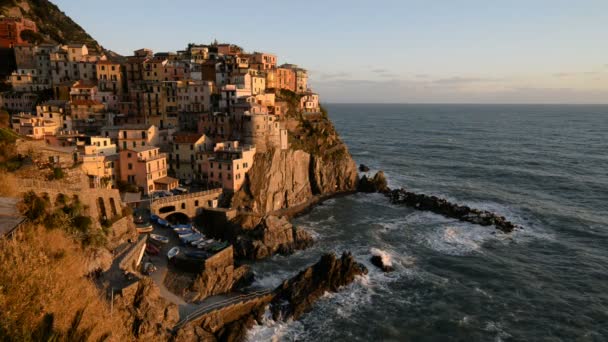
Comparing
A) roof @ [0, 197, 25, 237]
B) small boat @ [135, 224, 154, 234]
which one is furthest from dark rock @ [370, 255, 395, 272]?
roof @ [0, 197, 25, 237]

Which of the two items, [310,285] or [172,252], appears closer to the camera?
[310,285]

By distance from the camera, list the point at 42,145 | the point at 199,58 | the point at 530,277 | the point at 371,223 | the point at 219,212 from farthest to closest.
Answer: the point at 199,58 → the point at 371,223 → the point at 219,212 → the point at 42,145 → the point at 530,277

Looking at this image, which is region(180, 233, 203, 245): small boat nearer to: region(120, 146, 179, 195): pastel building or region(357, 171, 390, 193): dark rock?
region(120, 146, 179, 195): pastel building

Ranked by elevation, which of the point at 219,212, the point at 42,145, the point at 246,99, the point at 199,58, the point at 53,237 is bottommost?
the point at 219,212

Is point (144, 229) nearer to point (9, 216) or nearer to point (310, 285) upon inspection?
point (310, 285)

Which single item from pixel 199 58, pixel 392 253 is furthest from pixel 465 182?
pixel 199 58

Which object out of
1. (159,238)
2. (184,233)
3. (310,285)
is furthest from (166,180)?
(310,285)

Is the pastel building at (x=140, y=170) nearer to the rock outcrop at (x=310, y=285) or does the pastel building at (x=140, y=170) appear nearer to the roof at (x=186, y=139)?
the roof at (x=186, y=139)

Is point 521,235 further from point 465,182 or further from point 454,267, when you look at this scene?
point 465,182
